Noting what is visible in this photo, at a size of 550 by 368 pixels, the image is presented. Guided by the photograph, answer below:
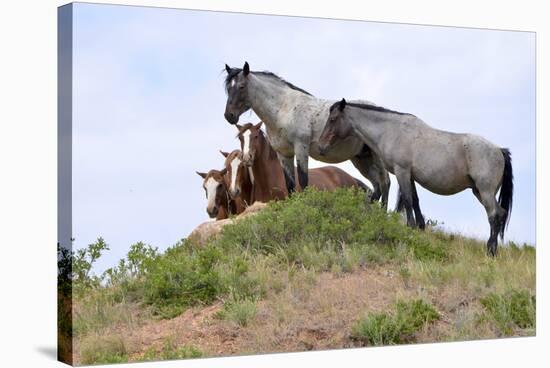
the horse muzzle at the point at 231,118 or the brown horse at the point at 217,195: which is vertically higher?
the horse muzzle at the point at 231,118

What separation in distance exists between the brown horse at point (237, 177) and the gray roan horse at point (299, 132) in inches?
20.0

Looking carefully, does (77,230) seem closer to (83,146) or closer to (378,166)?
(83,146)

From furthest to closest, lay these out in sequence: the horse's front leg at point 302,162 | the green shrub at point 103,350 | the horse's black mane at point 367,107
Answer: the horse's front leg at point 302,162 → the horse's black mane at point 367,107 → the green shrub at point 103,350

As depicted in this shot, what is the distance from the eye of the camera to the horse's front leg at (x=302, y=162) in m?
11.4

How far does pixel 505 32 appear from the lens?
11.2m

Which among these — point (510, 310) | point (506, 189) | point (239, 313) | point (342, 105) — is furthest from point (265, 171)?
point (510, 310)

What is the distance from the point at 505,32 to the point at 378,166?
6.51 ft

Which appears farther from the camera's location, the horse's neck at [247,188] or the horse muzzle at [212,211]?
the horse's neck at [247,188]

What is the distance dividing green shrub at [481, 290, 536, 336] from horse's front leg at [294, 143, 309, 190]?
2307 mm

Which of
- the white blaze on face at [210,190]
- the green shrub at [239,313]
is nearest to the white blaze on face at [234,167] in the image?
the white blaze on face at [210,190]

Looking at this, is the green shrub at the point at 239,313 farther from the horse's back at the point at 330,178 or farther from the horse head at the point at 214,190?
the horse's back at the point at 330,178

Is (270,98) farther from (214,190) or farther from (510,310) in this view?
(510,310)

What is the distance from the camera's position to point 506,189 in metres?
11.3

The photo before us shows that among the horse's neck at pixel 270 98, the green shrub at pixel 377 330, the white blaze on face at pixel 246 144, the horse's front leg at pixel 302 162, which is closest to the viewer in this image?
the green shrub at pixel 377 330
